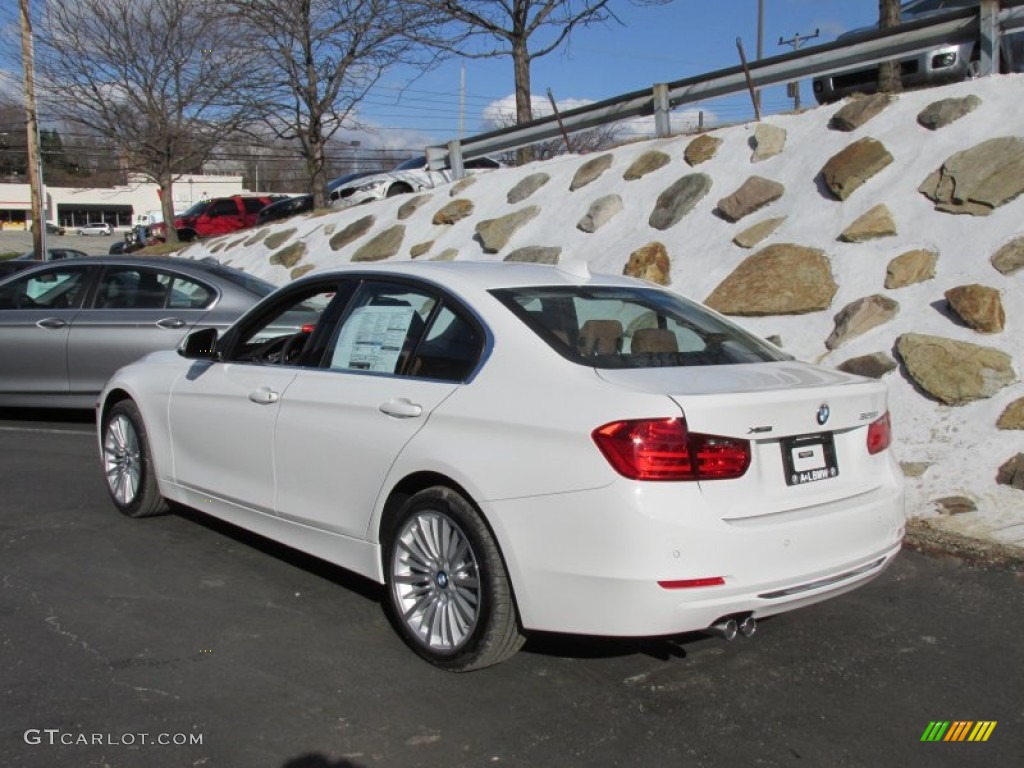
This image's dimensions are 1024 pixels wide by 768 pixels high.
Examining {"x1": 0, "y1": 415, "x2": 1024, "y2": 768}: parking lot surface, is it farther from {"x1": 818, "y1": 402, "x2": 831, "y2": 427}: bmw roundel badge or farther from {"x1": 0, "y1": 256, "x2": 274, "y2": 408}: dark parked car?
{"x1": 0, "y1": 256, "x2": 274, "y2": 408}: dark parked car

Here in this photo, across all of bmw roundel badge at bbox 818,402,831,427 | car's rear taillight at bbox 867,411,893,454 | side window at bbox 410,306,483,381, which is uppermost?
side window at bbox 410,306,483,381

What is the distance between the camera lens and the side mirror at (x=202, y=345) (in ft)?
17.7

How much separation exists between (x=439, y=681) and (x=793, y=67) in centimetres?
920

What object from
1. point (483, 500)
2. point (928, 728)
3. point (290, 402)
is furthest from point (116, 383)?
point (928, 728)

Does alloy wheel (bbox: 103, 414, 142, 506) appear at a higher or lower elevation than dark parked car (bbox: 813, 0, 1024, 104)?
lower

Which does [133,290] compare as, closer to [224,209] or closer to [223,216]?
[223,216]

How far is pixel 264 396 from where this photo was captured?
478cm

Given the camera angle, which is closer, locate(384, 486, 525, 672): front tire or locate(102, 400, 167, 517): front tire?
locate(384, 486, 525, 672): front tire

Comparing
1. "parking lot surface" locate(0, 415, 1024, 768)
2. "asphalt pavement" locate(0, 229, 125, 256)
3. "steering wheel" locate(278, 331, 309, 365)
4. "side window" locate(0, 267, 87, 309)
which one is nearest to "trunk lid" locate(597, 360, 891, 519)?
"parking lot surface" locate(0, 415, 1024, 768)

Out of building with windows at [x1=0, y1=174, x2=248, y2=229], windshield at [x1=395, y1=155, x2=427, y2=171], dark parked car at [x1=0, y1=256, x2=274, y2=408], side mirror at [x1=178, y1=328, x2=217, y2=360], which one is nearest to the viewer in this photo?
side mirror at [x1=178, y1=328, x2=217, y2=360]

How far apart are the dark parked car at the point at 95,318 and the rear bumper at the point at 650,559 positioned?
579 centimetres

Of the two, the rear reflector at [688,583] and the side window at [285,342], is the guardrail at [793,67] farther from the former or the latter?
the rear reflector at [688,583]

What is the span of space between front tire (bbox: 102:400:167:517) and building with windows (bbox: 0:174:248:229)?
283 ft

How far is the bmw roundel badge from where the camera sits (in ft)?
12.1
